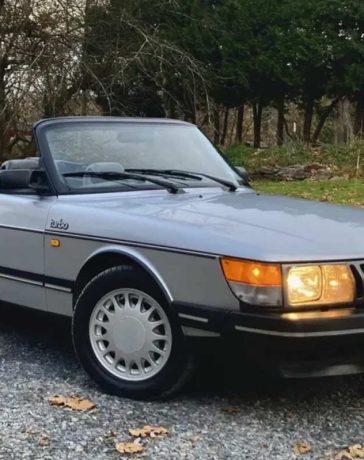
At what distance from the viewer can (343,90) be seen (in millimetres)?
21672

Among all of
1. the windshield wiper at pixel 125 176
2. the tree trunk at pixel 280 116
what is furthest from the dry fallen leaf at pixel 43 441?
the tree trunk at pixel 280 116

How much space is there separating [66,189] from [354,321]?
2.03 m

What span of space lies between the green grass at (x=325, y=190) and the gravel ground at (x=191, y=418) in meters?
8.68

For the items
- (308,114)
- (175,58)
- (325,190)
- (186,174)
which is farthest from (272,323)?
(308,114)

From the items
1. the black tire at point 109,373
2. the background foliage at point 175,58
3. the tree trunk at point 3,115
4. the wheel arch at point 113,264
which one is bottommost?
the black tire at point 109,373

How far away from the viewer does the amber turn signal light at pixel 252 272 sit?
348cm

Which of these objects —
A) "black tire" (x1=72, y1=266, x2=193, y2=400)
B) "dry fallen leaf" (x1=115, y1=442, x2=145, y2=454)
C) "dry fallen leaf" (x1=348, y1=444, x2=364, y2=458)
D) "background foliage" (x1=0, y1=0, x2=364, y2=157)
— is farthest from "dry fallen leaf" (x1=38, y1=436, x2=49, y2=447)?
"background foliage" (x1=0, y1=0, x2=364, y2=157)

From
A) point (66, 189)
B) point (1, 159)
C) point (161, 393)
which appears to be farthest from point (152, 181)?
point (1, 159)

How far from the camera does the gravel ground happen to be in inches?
132

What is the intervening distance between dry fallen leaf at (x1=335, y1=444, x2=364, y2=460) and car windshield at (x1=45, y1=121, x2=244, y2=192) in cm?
200

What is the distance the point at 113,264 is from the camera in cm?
420

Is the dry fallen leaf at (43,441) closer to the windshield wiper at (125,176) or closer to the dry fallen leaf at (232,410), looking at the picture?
the dry fallen leaf at (232,410)

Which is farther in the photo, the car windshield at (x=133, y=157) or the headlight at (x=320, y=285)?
the car windshield at (x=133, y=157)

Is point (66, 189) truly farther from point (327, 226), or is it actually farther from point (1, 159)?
point (1, 159)
